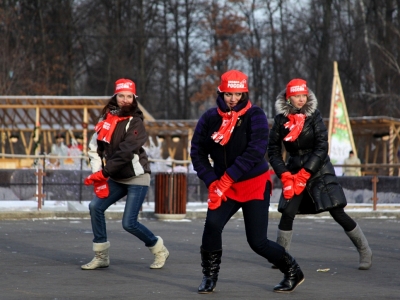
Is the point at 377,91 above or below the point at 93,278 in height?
above

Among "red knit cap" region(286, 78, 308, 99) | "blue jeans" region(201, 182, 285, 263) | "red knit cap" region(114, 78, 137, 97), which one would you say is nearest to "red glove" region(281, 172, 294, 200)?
"red knit cap" region(286, 78, 308, 99)

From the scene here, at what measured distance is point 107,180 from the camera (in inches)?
344

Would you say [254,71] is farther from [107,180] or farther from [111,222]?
[107,180]

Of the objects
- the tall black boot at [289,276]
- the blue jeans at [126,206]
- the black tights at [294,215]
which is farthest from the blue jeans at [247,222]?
the blue jeans at [126,206]

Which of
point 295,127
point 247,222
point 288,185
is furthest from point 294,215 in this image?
point 247,222

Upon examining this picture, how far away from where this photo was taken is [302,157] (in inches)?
334

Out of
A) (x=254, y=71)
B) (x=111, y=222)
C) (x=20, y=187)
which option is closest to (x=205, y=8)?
(x=254, y=71)

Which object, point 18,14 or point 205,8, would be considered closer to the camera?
point 18,14

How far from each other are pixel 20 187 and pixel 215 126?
13.4 metres

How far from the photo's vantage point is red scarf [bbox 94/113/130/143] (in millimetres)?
8508

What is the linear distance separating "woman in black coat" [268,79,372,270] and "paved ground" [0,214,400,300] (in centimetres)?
71

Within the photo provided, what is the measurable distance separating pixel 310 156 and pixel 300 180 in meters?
0.25

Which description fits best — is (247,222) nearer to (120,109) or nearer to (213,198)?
(213,198)

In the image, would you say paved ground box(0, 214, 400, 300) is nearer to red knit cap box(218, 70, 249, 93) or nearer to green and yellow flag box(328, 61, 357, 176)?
red knit cap box(218, 70, 249, 93)
